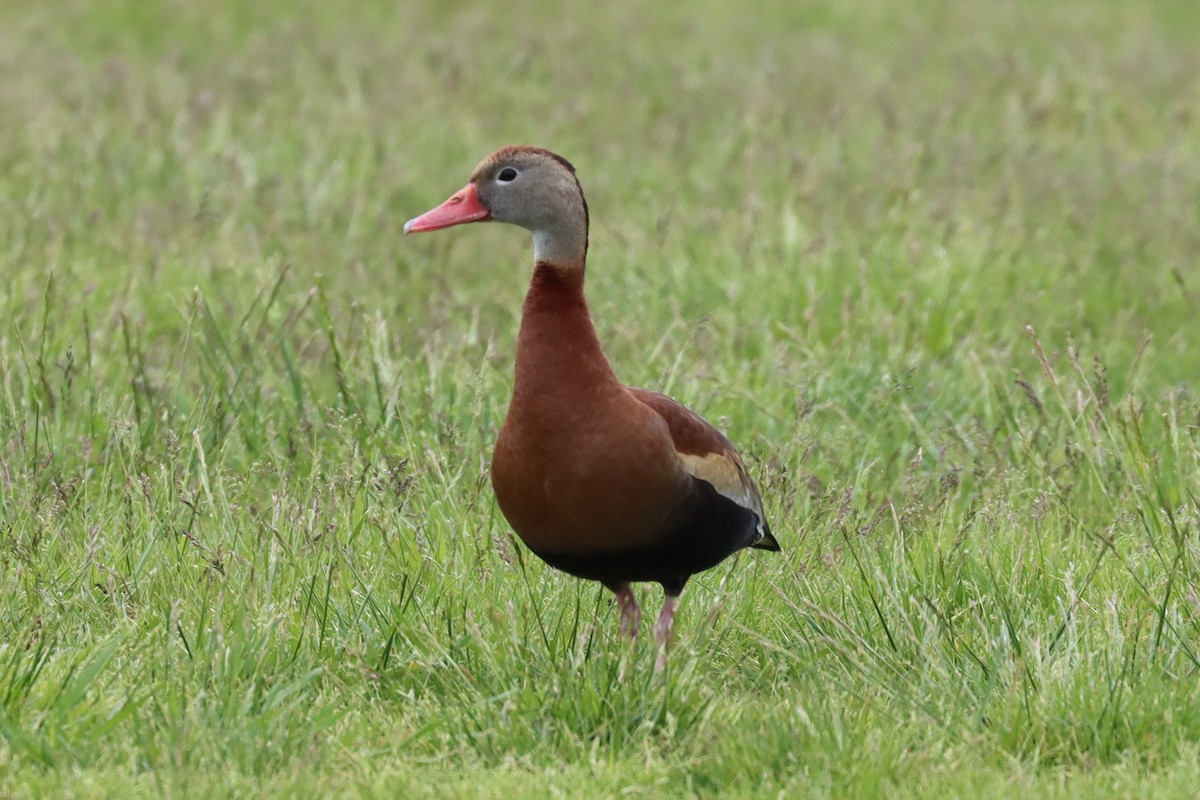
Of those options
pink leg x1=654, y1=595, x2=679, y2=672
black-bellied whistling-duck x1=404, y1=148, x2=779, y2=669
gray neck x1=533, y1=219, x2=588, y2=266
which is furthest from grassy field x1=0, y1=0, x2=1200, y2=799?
gray neck x1=533, y1=219, x2=588, y2=266

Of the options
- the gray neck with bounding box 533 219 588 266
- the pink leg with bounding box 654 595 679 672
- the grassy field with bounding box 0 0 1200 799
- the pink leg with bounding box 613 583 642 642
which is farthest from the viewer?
the pink leg with bounding box 613 583 642 642

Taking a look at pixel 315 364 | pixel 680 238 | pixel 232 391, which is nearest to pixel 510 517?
pixel 232 391

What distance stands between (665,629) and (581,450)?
1.71 feet

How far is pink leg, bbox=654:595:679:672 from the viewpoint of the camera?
377 centimetres

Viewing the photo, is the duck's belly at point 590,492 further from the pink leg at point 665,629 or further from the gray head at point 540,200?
the gray head at point 540,200

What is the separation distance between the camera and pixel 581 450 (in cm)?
379

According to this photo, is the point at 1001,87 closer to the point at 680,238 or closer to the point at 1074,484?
the point at 680,238

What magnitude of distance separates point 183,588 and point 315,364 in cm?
205

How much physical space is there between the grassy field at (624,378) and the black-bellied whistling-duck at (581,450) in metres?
0.20

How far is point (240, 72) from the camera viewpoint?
35.0 ft

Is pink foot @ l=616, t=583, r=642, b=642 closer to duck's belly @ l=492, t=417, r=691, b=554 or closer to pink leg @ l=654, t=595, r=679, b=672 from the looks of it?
pink leg @ l=654, t=595, r=679, b=672

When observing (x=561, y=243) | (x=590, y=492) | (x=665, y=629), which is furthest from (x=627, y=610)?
(x=561, y=243)

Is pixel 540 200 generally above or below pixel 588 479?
above

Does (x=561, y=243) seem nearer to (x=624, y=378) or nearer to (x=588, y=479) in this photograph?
(x=588, y=479)
